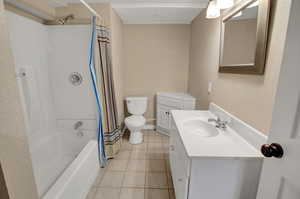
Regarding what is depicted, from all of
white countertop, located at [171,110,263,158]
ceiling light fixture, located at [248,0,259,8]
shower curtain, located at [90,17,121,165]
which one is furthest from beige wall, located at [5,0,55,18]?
ceiling light fixture, located at [248,0,259,8]

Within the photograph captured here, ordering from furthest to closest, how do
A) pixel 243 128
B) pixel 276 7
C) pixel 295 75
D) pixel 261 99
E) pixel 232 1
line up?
1. pixel 232 1
2. pixel 243 128
3. pixel 261 99
4. pixel 276 7
5. pixel 295 75

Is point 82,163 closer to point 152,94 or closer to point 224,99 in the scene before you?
point 224,99

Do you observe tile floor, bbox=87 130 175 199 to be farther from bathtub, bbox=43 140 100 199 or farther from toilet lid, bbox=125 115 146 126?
toilet lid, bbox=125 115 146 126

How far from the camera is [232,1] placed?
1.28m

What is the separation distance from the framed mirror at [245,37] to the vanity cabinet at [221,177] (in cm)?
64

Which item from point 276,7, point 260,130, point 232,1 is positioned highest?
point 232,1

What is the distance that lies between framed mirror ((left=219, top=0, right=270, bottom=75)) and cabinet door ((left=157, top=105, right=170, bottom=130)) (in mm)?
1438

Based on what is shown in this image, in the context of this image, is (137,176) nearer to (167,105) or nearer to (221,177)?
(221,177)

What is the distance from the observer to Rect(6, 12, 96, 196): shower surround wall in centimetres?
177

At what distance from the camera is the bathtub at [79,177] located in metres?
1.12

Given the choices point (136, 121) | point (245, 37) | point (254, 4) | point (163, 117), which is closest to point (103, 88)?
point (136, 121)

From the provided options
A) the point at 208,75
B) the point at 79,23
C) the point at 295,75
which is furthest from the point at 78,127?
the point at 295,75

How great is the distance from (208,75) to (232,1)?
2.78 feet

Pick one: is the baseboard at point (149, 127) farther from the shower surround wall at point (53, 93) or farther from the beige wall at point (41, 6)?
the beige wall at point (41, 6)
